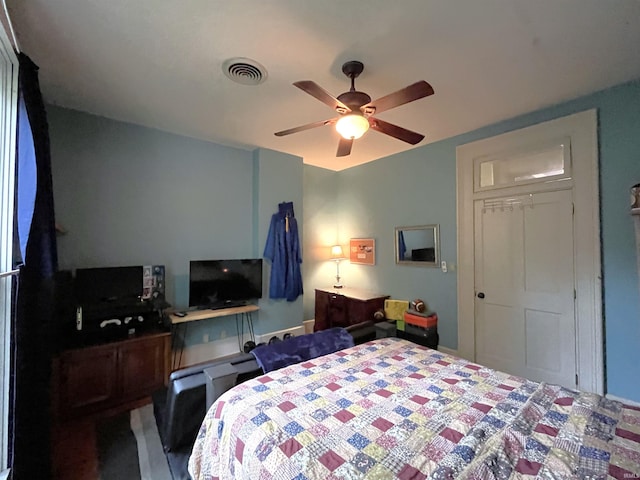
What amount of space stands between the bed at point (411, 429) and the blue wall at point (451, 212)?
1495 mm

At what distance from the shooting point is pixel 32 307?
60.4 inches

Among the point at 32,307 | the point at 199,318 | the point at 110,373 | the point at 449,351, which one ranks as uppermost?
the point at 32,307

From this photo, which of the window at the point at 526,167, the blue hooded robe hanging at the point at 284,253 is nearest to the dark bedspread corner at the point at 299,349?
the blue hooded robe hanging at the point at 284,253

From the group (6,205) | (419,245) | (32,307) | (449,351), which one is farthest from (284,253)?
(6,205)

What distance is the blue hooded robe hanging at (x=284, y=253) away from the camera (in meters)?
3.78

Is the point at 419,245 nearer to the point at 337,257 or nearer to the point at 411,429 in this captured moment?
the point at 337,257

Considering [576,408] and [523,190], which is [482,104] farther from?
[576,408]

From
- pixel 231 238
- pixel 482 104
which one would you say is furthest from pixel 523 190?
pixel 231 238

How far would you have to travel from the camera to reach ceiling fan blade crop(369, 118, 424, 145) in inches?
81.2

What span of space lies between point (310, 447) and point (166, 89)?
2.67 metres

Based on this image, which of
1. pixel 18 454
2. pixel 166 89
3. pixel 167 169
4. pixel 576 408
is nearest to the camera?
pixel 576 408

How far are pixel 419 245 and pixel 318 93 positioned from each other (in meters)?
2.59

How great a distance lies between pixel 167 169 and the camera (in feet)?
10.6

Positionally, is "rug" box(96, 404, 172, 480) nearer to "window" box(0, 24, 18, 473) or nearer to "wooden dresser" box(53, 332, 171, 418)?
"wooden dresser" box(53, 332, 171, 418)
